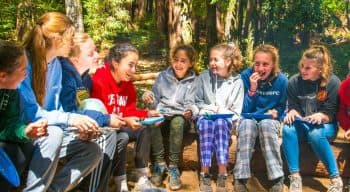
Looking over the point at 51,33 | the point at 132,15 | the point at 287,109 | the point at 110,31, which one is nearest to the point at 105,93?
the point at 51,33

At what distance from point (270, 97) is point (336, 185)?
0.88m

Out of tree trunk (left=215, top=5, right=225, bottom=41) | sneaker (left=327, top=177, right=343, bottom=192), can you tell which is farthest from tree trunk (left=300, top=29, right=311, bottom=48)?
sneaker (left=327, top=177, right=343, bottom=192)

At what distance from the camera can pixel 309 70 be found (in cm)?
367

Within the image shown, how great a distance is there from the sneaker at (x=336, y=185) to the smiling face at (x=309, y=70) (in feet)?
2.74

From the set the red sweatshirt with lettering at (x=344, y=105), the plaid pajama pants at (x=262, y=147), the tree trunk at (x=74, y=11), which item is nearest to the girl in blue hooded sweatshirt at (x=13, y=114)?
the plaid pajama pants at (x=262, y=147)

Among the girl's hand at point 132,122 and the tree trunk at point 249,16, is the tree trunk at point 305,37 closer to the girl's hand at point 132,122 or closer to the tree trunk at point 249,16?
the tree trunk at point 249,16

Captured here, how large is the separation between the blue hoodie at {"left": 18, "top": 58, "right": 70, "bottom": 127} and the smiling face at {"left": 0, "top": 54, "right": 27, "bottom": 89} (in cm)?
11

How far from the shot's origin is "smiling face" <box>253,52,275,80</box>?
3.74 meters

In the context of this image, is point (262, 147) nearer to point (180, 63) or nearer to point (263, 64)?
point (263, 64)

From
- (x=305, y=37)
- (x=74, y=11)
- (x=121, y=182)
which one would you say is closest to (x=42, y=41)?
(x=121, y=182)

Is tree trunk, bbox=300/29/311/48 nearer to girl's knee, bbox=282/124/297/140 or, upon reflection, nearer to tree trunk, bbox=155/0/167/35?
tree trunk, bbox=155/0/167/35

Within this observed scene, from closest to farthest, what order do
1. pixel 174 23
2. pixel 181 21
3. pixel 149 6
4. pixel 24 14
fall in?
pixel 181 21 < pixel 174 23 < pixel 24 14 < pixel 149 6

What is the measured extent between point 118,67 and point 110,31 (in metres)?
9.69

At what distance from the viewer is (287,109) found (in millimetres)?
3842
